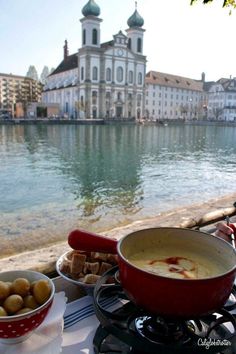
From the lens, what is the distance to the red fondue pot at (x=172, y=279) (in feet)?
1.91

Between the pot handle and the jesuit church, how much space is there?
1945 inches

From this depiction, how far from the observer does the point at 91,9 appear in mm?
48844

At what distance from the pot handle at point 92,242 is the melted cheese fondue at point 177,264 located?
6cm

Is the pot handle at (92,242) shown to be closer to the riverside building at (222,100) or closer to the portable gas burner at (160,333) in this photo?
the portable gas burner at (160,333)

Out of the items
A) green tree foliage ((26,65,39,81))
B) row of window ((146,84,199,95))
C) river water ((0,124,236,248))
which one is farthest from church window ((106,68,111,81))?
green tree foliage ((26,65,39,81))

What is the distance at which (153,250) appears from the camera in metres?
0.77

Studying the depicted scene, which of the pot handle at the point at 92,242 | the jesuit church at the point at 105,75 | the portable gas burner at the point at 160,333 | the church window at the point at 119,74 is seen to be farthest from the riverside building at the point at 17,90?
the portable gas burner at the point at 160,333

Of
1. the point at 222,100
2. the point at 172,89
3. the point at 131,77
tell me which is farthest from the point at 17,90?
the point at 222,100

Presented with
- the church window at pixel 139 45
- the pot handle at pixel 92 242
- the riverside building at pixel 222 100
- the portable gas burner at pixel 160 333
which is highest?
the church window at pixel 139 45

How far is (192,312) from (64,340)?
35 centimetres

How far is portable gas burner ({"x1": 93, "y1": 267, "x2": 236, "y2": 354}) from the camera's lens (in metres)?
0.60

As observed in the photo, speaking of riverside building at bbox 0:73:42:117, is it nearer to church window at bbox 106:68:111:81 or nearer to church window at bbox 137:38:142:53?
church window at bbox 106:68:111:81

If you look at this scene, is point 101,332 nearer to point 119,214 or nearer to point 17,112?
point 119,214

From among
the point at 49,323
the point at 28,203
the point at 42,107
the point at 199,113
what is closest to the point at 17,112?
the point at 42,107
